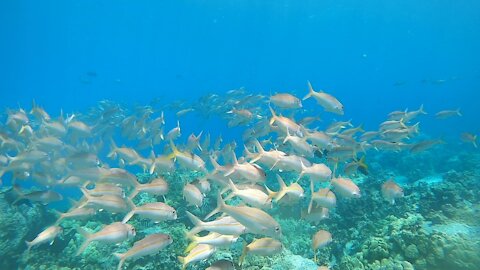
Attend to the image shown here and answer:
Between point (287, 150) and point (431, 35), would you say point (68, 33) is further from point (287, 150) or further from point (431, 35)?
point (431, 35)

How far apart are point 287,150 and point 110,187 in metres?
4.27

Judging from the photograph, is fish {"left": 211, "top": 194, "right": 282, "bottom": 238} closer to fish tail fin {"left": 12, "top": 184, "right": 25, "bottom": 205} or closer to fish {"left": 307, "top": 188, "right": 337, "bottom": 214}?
fish {"left": 307, "top": 188, "right": 337, "bottom": 214}

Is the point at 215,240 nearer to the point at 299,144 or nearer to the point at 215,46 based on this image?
the point at 299,144

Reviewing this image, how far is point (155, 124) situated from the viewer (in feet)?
40.6

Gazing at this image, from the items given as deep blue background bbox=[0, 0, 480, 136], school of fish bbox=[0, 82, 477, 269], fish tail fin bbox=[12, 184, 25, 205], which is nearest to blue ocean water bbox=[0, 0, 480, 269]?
deep blue background bbox=[0, 0, 480, 136]

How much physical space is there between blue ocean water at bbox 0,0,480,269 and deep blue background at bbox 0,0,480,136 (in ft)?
1.40

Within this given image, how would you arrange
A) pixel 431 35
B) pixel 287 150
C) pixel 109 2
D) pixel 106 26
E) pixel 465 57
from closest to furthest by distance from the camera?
pixel 287 150 < pixel 109 2 < pixel 106 26 < pixel 431 35 < pixel 465 57

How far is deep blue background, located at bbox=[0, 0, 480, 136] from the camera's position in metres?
77.9

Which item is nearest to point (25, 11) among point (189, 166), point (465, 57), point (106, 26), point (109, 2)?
point (109, 2)

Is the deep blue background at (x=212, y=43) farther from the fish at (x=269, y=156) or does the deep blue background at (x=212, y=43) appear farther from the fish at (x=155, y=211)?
the fish at (x=155, y=211)

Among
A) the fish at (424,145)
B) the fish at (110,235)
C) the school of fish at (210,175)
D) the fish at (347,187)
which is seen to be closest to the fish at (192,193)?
the school of fish at (210,175)

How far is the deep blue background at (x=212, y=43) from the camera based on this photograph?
77.9 metres

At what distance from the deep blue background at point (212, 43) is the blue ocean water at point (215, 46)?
427 millimetres

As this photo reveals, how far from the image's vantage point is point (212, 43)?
133375mm
